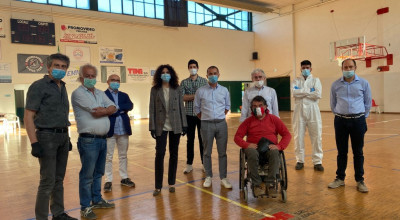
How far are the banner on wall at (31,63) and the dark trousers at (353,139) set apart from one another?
13.2 m

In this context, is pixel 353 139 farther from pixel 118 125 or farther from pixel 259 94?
pixel 118 125

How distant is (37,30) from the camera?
13000mm

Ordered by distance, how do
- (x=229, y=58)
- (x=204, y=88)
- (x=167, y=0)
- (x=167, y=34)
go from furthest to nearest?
(x=229, y=58) → (x=167, y=34) → (x=167, y=0) → (x=204, y=88)

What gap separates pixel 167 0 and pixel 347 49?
9.24m

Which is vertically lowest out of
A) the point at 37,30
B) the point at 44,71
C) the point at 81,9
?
the point at 44,71

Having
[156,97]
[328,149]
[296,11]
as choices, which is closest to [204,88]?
[156,97]

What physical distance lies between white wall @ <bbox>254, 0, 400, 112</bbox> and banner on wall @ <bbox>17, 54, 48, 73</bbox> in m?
12.8

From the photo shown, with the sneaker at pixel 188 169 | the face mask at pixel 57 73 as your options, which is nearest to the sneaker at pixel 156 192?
the sneaker at pixel 188 169

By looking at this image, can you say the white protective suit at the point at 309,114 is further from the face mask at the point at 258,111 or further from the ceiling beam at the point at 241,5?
the ceiling beam at the point at 241,5

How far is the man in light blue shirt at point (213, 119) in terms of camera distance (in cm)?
352

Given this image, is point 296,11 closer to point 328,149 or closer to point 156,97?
point 328,149

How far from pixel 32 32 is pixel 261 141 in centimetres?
1317

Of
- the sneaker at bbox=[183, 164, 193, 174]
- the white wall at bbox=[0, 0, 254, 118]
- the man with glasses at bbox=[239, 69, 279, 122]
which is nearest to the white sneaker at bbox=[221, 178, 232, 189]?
the man with glasses at bbox=[239, 69, 279, 122]

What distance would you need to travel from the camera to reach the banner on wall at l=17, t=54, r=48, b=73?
501 inches
